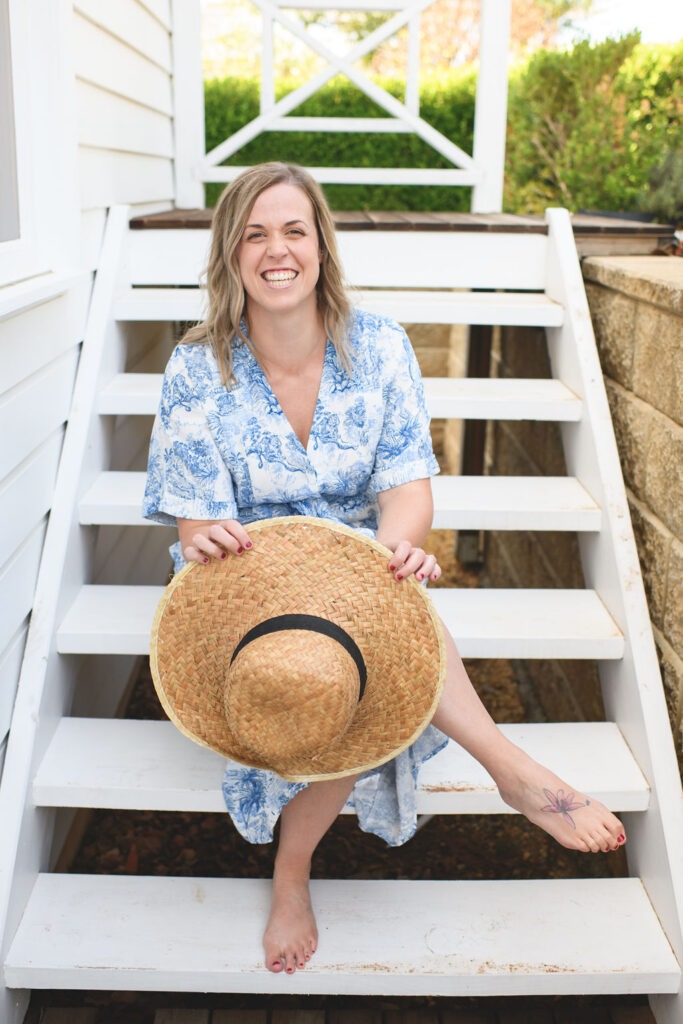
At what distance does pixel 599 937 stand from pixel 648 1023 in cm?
21

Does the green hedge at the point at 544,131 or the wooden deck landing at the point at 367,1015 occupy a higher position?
the green hedge at the point at 544,131

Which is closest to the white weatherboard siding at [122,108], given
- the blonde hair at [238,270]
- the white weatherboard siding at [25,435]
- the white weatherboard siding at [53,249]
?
the white weatherboard siding at [53,249]

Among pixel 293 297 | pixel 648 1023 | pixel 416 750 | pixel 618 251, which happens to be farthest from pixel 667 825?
pixel 618 251

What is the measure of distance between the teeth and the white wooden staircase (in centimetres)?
68

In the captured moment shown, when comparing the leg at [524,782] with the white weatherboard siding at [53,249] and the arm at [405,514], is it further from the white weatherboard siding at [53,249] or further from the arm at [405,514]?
the white weatherboard siding at [53,249]

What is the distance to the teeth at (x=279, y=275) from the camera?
65.6 inches

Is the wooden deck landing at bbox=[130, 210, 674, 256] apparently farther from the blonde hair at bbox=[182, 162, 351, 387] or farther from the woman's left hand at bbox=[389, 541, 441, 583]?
the woman's left hand at bbox=[389, 541, 441, 583]

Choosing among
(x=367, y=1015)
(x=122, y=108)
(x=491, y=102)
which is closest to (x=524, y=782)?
(x=367, y=1015)

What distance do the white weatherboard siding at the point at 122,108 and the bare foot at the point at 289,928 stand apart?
5.07ft

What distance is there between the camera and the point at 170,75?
11.5ft

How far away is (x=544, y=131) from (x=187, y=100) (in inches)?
99.2

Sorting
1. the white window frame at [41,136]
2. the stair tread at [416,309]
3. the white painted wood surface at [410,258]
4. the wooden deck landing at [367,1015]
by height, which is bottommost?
the wooden deck landing at [367,1015]

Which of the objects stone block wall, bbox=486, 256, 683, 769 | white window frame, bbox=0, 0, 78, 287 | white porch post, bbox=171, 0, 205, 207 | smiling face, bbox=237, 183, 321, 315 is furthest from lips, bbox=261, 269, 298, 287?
white porch post, bbox=171, 0, 205, 207

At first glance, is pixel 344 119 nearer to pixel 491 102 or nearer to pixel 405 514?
pixel 491 102
